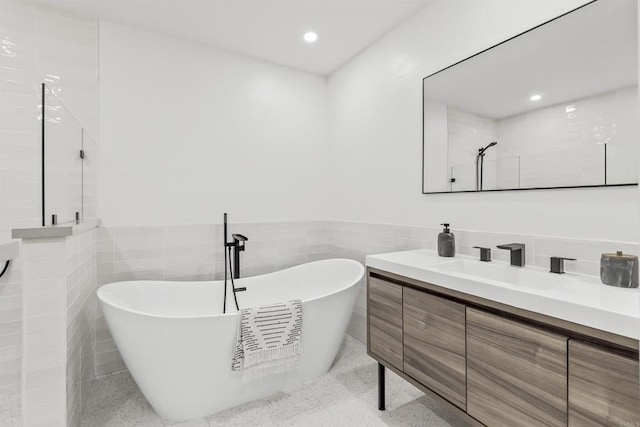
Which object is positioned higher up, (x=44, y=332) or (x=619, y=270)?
(x=619, y=270)

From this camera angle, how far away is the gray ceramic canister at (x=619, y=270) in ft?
3.84

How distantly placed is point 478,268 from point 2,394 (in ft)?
10.5

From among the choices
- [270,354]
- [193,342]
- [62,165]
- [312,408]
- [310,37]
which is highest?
[310,37]

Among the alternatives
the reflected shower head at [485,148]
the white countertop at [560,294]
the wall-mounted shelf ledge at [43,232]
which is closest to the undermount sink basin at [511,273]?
the white countertop at [560,294]

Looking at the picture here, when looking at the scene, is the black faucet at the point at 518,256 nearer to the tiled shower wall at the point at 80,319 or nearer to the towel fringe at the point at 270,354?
the towel fringe at the point at 270,354

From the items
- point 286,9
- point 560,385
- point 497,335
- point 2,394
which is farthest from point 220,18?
point 2,394

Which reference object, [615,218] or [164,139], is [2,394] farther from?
[615,218]

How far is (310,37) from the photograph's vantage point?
2.59 metres

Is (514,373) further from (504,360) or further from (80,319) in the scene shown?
(80,319)

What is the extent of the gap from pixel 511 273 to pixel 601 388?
0.70 meters

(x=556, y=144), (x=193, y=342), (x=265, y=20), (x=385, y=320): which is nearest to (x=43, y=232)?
(x=193, y=342)

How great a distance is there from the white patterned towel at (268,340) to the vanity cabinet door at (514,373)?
1015mm

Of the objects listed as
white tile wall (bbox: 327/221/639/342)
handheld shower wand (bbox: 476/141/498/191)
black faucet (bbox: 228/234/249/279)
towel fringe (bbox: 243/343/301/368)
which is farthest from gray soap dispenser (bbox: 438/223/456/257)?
black faucet (bbox: 228/234/249/279)

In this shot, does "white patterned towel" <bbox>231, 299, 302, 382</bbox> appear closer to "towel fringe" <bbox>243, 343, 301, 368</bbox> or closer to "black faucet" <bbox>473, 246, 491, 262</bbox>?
"towel fringe" <bbox>243, 343, 301, 368</bbox>
